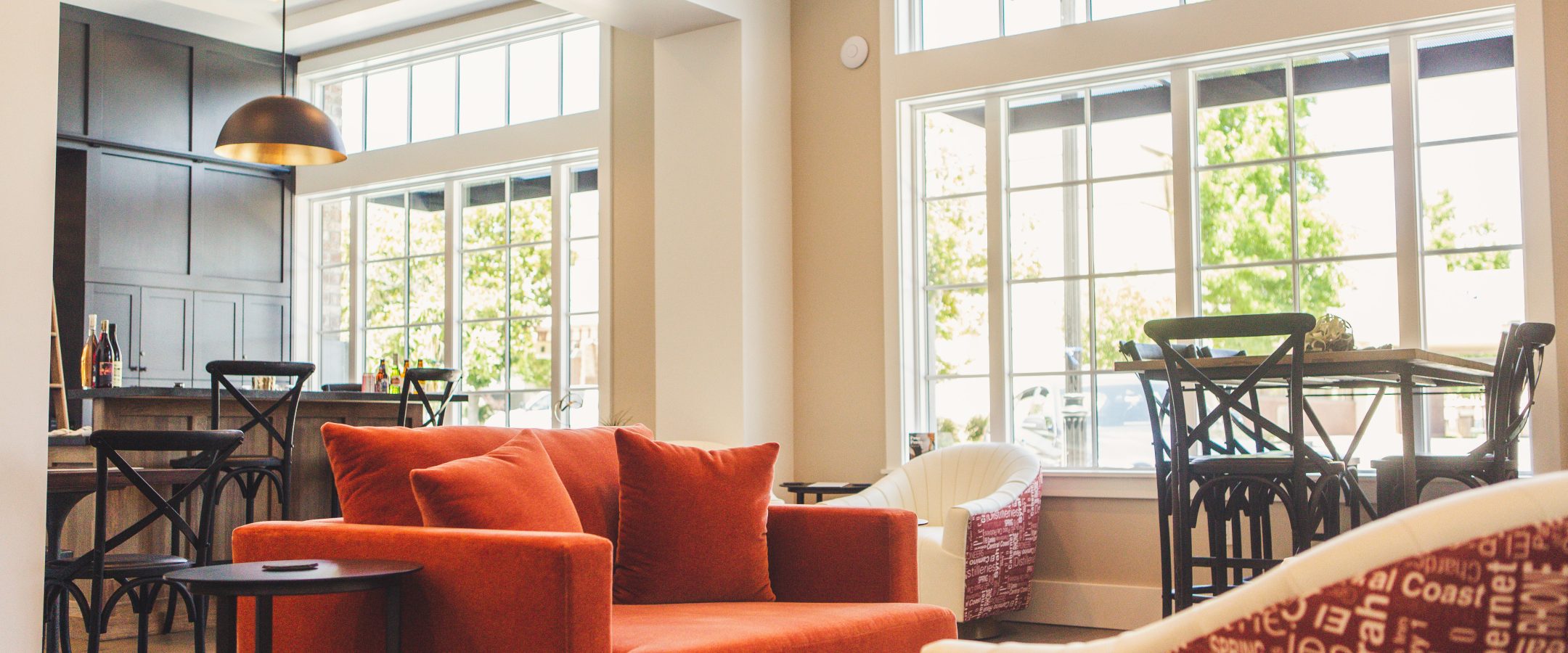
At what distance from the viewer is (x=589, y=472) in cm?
300

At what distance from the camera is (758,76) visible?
234 inches

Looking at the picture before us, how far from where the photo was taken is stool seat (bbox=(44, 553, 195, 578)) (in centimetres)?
327

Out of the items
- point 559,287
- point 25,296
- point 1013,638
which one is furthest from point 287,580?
point 559,287

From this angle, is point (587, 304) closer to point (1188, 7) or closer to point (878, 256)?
point (878, 256)

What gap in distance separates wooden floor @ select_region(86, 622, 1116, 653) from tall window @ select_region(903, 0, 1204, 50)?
2.64 metres

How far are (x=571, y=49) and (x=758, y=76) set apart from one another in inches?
60.6

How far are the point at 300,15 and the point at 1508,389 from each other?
7.02 m

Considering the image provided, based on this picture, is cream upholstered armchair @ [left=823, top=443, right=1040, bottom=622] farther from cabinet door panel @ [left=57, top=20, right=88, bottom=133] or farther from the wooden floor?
cabinet door panel @ [left=57, top=20, right=88, bottom=133]

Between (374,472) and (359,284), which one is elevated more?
Answer: (359,284)

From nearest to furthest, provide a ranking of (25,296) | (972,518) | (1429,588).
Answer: (1429,588) < (25,296) < (972,518)

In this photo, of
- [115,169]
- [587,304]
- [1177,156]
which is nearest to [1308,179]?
[1177,156]

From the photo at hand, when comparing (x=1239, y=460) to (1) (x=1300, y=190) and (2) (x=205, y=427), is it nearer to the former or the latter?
(1) (x=1300, y=190)

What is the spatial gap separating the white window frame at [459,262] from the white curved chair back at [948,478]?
193cm

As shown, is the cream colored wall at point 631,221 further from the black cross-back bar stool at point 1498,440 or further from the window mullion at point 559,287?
the black cross-back bar stool at point 1498,440
